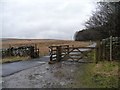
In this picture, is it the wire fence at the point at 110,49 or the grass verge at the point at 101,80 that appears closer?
the grass verge at the point at 101,80

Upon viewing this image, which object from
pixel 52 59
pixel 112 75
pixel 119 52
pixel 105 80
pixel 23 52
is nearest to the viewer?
pixel 105 80

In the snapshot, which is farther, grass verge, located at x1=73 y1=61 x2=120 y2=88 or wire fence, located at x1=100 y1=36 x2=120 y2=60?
wire fence, located at x1=100 y1=36 x2=120 y2=60

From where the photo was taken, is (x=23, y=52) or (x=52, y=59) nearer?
(x=52, y=59)

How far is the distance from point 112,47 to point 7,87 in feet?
28.1

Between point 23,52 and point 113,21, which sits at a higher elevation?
point 113,21

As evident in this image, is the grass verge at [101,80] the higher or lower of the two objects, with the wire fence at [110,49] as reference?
lower

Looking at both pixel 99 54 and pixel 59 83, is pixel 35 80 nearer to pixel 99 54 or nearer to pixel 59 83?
pixel 59 83

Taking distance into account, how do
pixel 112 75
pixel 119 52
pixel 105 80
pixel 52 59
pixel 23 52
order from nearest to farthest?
pixel 105 80 < pixel 112 75 < pixel 119 52 < pixel 52 59 < pixel 23 52

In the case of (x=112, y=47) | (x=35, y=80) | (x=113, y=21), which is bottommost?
(x=35, y=80)

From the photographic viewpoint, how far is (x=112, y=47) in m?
16.1

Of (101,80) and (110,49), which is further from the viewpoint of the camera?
(110,49)

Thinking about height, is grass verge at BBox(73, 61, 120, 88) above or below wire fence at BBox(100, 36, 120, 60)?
below

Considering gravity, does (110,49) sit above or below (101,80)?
above

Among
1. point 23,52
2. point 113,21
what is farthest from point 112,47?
point 23,52
